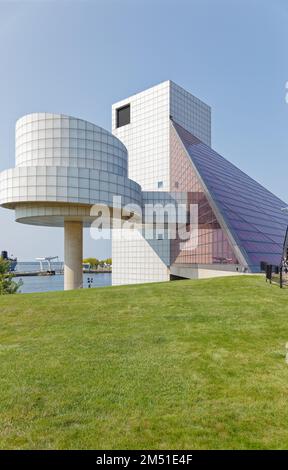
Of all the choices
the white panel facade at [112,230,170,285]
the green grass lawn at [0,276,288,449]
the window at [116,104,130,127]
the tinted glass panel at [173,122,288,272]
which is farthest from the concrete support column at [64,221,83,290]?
the window at [116,104,130,127]

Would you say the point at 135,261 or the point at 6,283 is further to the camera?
the point at 135,261

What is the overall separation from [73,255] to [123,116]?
93.7 feet

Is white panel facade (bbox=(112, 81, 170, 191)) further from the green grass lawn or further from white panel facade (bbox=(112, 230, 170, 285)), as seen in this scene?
the green grass lawn

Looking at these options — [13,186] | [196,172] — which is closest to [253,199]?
[196,172]

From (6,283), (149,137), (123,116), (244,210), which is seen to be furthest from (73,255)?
(123,116)

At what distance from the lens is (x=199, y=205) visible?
29.8 meters

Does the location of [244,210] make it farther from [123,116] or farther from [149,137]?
[123,116]

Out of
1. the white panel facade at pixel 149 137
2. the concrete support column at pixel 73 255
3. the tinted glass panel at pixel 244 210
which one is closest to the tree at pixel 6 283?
the concrete support column at pixel 73 255

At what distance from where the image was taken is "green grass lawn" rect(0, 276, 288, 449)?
4352mm

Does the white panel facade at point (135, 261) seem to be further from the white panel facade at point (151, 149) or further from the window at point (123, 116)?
the window at point (123, 116)

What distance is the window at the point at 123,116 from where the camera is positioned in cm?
4628

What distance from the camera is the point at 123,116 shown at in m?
47.0

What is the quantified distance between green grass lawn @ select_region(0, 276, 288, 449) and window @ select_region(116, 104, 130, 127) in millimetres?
41009
